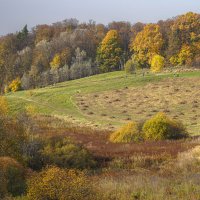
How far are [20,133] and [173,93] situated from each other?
48.8 metres

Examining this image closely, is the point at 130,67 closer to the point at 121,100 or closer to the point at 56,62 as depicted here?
the point at 121,100

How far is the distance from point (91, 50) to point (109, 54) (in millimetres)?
10985

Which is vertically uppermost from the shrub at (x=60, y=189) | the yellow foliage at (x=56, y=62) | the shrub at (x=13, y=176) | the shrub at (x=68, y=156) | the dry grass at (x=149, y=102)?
the yellow foliage at (x=56, y=62)

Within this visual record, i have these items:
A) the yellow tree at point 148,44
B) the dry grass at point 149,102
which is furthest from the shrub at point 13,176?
the yellow tree at point 148,44

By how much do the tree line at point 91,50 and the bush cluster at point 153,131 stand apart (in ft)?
185

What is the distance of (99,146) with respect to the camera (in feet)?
113

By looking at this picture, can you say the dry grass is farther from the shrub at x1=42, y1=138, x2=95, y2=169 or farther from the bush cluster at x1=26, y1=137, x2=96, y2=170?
the bush cluster at x1=26, y1=137, x2=96, y2=170

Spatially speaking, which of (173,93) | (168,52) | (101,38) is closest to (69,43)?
(101,38)

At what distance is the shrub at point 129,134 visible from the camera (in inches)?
1481

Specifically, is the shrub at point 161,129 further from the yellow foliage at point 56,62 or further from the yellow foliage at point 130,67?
the yellow foliage at point 56,62

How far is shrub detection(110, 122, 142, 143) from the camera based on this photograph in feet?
123

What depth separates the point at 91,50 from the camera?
5069 inches

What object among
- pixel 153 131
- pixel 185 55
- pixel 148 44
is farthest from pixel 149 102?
pixel 148 44

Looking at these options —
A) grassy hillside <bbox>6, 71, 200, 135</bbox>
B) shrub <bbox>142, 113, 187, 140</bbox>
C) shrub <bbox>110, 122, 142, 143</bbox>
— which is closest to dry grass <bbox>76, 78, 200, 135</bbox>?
grassy hillside <bbox>6, 71, 200, 135</bbox>
